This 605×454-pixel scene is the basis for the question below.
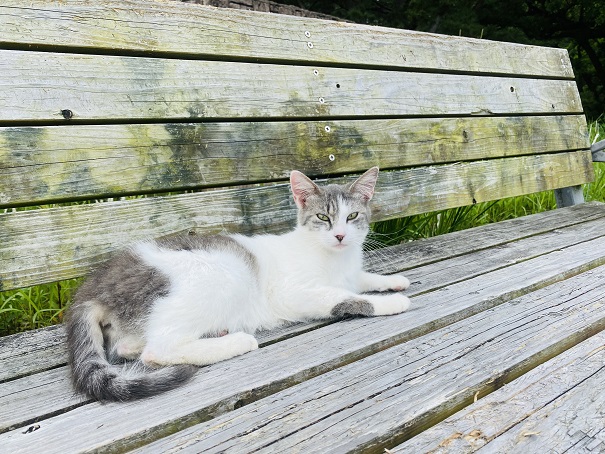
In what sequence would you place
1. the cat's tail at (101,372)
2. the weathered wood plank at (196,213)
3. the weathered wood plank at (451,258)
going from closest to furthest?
the cat's tail at (101,372), the weathered wood plank at (451,258), the weathered wood plank at (196,213)

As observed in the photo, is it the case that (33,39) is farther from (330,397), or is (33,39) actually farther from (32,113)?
(330,397)

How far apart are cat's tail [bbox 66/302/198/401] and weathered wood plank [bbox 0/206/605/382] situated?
0.13 metres

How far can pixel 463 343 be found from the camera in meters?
1.36

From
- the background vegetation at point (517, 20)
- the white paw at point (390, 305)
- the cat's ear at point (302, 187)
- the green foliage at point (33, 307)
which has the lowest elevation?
the green foliage at point (33, 307)

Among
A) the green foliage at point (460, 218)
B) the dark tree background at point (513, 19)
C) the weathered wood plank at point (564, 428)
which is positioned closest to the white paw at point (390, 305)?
the weathered wood plank at point (564, 428)

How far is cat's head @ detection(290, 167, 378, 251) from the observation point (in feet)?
6.23

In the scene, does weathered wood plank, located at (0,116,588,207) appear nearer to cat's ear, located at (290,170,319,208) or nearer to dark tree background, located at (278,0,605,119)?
cat's ear, located at (290,170,319,208)

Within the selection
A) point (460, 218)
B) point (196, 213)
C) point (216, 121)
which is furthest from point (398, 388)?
point (460, 218)

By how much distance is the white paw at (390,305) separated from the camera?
5.33ft

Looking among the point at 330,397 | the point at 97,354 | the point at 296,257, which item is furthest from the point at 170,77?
the point at 330,397

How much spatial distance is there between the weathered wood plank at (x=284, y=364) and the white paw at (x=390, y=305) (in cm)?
3

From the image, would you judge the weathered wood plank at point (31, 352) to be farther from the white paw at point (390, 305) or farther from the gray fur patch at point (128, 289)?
the white paw at point (390, 305)

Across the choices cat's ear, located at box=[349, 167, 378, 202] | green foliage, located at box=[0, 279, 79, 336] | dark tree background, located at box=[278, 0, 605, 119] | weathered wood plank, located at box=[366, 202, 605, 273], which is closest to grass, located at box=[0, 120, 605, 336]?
green foliage, located at box=[0, 279, 79, 336]

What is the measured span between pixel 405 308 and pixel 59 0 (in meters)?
1.54
